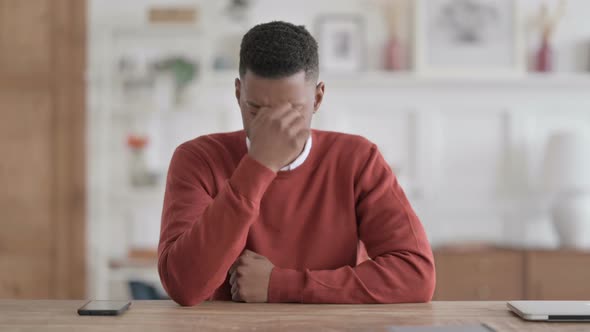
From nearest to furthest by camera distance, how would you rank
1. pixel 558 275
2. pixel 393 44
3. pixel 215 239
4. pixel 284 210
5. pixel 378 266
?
pixel 215 239 → pixel 378 266 → pixel 284 210 → pixel 558 275 → pixel 393 44

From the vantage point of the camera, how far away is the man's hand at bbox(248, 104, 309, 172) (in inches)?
54.3

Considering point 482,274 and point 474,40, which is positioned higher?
point 474,40

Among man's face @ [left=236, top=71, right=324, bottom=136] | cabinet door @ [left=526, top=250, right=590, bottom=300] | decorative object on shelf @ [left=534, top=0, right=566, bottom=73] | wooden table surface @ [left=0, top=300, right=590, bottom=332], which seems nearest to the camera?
wooden table surface @ [left=0, top=300, right=590, bottom=332]

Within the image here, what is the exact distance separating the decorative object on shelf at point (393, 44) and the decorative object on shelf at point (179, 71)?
112cm

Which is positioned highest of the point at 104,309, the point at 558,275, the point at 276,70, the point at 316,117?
the point at 276,70

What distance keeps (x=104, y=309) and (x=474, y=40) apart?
3.24 metres

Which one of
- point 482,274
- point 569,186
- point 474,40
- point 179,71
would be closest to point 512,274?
point 482,274

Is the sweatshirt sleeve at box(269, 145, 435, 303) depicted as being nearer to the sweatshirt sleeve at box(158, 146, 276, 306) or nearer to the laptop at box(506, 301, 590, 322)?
the sweatshirt sleeve at box(158, 146, 276, 306)

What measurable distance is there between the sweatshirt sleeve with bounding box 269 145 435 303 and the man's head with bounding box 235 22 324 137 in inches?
10.1

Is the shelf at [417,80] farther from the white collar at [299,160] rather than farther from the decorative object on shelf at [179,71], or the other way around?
the white collar at [299,160]

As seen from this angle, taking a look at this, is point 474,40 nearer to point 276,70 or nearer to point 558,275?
point 558,275

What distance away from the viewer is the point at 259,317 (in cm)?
118

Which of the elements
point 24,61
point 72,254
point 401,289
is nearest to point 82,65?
point 24,61

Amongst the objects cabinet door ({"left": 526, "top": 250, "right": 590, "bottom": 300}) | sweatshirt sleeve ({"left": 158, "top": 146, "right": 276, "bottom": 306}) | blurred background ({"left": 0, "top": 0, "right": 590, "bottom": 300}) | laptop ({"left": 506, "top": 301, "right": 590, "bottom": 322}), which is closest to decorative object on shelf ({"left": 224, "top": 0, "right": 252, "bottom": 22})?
blurred background ({"left": 0, "top": 0, "right": 590, "bottom": 300})
